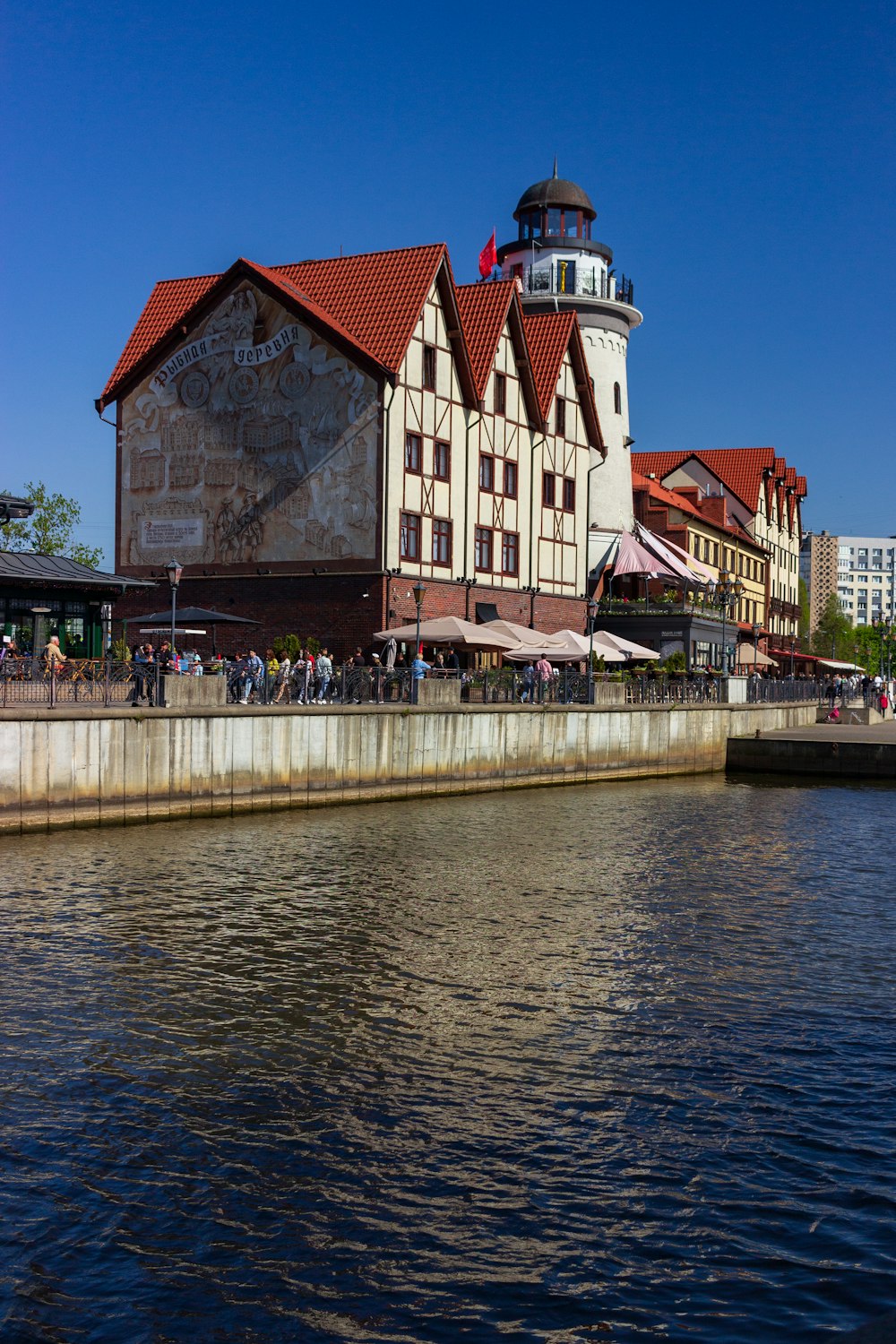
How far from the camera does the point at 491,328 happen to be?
156 feet

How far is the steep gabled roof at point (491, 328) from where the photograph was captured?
46.7 m

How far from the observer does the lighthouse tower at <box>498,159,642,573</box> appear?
188ft

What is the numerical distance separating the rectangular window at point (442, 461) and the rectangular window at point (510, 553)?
419cm

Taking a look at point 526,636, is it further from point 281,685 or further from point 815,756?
point 281,685

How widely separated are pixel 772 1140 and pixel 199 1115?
415 cm

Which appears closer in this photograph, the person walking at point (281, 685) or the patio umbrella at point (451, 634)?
the person walking at point (281, 685)

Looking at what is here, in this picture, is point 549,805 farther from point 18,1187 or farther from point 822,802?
point 18,1187

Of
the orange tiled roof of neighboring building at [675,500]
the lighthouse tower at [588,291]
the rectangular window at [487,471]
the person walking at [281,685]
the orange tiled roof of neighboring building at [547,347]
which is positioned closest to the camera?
the person walking at [281,685]

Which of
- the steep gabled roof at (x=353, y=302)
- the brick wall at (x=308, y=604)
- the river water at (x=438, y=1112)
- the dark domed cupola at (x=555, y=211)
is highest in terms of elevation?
the dark domed cupola at (x=555, y=211)

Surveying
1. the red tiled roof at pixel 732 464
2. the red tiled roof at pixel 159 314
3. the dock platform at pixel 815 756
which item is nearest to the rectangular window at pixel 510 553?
the dock platform at pixel 815 756

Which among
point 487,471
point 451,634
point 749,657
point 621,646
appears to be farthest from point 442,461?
point 749,657

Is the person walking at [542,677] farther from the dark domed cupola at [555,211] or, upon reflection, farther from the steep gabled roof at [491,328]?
the dark domed cupola at [555,211]

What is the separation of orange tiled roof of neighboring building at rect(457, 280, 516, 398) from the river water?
29.3 m

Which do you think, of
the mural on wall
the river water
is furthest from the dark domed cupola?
the river water
